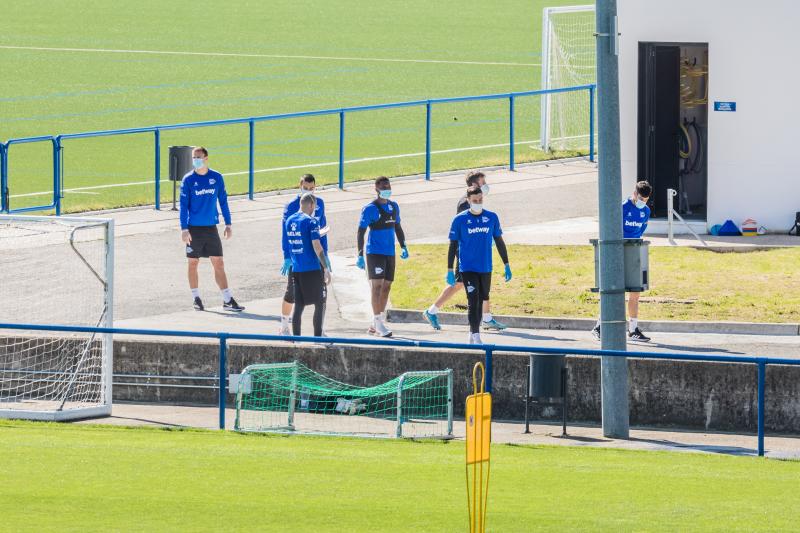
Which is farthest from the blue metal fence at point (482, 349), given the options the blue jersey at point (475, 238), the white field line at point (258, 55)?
the white field line at point (258, 55)

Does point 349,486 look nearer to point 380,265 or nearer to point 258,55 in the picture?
point 380,265

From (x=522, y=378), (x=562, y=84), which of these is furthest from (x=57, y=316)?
(x=562, y=84)

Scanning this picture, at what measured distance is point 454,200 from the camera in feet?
94.8

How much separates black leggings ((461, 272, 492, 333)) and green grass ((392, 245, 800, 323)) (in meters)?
2.34

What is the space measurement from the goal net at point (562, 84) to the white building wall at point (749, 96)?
25.0ft

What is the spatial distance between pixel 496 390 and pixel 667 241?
8580 millimetres

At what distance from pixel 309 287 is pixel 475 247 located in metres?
1.90

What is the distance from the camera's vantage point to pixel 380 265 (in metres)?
19.4

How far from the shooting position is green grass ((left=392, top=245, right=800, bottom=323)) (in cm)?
2078

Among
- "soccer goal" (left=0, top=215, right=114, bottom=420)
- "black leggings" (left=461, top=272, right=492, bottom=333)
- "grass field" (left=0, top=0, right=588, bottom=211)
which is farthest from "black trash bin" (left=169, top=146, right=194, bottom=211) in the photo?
"black leggings" (left=461, top=272, right=492, bottom=333)

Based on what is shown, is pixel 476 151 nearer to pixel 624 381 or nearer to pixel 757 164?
pixel 757 164

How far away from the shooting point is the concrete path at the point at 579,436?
52.2ft

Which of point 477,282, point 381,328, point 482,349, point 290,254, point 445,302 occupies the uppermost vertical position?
point 290,254

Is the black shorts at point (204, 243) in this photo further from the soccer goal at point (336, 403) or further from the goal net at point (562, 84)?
the goal net at point (562, 84)
